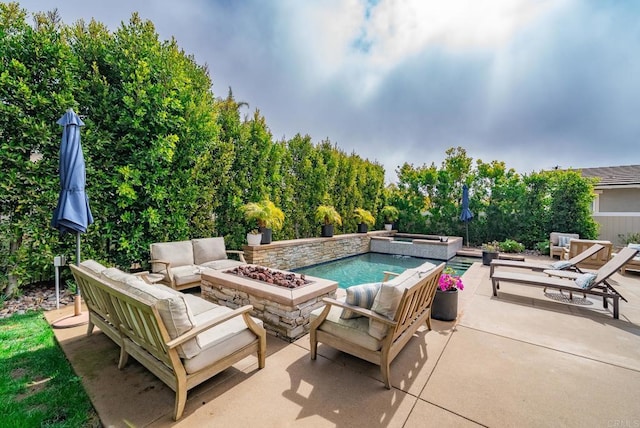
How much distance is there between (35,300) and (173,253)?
2375 mm

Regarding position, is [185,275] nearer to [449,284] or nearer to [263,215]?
[263,215]

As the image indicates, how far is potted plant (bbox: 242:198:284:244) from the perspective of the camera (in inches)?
291

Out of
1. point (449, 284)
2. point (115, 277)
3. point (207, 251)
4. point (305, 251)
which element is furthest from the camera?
point (305, 251)

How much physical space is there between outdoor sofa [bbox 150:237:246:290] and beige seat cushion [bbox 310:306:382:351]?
326cm

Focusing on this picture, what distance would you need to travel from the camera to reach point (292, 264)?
28.4 ft

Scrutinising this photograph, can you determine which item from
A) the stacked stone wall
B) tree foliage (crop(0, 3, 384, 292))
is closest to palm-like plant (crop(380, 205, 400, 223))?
the stacked stone wall

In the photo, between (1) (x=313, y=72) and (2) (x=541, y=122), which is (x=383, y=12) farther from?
(2) (x=541, y=122)

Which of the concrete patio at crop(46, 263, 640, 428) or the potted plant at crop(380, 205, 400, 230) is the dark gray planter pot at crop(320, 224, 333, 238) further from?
the concrete patio at crop(46, 263, 640, 428)

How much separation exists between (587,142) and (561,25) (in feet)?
30.7

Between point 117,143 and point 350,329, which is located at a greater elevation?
point 117,143

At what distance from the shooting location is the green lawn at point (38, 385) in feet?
7.16

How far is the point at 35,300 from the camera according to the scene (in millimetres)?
4852

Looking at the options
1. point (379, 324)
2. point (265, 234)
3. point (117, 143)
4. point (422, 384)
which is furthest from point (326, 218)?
point (422, 384)

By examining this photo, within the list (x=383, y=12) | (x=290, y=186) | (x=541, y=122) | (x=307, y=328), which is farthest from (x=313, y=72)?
(x=541, y=122)
